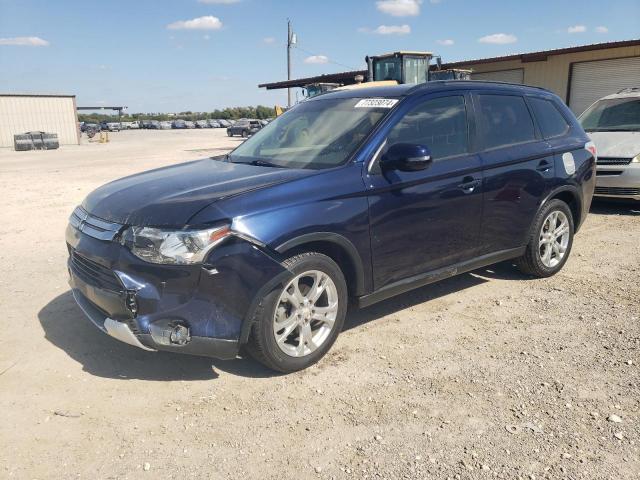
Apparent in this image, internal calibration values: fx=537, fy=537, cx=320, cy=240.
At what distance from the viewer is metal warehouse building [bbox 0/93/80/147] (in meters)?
35.1

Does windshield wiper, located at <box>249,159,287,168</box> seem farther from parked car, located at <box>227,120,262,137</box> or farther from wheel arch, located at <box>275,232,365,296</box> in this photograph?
parked car, located at <box>227,120,262,137</box>

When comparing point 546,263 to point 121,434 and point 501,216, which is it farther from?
point 121,434

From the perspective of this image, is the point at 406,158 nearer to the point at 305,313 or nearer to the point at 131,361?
the point at 305,313

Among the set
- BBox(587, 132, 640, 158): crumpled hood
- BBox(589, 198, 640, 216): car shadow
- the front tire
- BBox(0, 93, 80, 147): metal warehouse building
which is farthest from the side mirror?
BBox(0, 93, 80, 147): metal warehouse building

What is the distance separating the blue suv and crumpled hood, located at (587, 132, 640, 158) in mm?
3366

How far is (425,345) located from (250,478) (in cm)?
178

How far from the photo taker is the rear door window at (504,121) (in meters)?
4.58

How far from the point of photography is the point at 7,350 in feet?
12.7

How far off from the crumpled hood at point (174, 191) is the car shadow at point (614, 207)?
6.60 meters

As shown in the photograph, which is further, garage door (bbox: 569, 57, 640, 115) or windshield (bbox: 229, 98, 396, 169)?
garage door (bbox: 569, 57, 640, 115)

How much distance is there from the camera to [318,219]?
11.2 feet

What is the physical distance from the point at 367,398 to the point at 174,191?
1.79 metres

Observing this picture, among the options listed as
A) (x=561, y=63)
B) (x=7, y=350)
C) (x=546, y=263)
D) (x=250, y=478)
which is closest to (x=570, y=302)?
(x=546, y=263)

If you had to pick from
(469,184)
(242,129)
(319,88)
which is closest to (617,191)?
(469,184)
